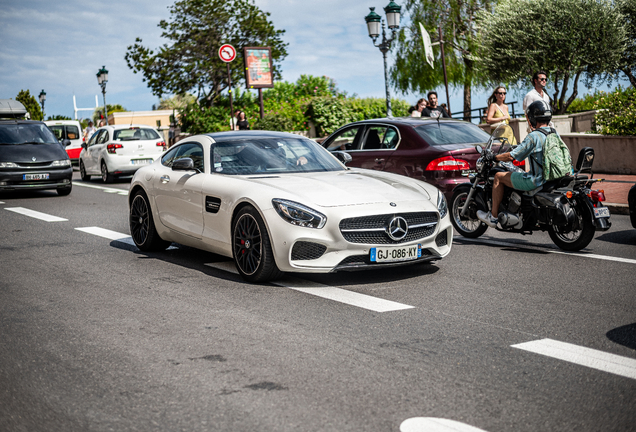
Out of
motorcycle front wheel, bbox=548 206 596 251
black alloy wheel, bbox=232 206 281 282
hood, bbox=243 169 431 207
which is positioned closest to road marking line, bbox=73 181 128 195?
hood, bbox=243 169 431 207

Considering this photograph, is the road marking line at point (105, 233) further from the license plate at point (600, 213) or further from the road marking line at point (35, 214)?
the license plate at point (600, 213)

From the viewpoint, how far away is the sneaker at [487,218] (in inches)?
341

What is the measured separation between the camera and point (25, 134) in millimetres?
18047

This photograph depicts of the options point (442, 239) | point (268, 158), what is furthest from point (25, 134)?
point (442, 239)

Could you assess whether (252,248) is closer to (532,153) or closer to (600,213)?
(532,153)

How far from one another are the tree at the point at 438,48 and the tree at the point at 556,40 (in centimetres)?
799

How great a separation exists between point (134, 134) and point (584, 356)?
18.9 meters

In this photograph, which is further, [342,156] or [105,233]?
[105,233]

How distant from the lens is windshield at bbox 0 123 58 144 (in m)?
17.7

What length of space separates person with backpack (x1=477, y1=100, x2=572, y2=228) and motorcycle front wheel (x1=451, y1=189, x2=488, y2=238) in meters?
0.91

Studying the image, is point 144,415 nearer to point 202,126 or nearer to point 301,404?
point 301,404

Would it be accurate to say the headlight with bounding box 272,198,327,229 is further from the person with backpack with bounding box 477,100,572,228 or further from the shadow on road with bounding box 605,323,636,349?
the person with backpack with bounding box 477,100,572,228

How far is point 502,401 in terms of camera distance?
377 centimetres

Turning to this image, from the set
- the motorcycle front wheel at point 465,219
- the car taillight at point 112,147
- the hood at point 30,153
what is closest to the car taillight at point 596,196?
the motorcycle front wheel at point 465,219
